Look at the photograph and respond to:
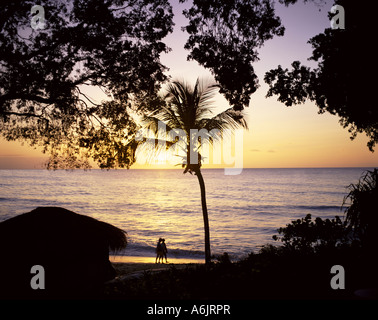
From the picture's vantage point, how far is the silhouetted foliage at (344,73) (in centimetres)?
617

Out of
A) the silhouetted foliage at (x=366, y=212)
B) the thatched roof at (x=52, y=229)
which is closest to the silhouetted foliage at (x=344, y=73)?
the silhouetted foliage at (x=366, y=212)

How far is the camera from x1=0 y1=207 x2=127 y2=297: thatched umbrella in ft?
30.8

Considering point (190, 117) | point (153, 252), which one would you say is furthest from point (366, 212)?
point (153, 252)

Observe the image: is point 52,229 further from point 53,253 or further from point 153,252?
point 153,252

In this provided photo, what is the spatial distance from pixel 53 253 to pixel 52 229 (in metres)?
0.77

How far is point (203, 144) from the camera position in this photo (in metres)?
13.3

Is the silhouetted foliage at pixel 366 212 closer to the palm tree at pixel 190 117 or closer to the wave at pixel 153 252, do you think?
the palm tree at pixel 190 117

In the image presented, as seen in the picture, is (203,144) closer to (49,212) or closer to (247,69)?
(247,69)

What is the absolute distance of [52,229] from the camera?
32.9 feet

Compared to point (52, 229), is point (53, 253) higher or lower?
lower

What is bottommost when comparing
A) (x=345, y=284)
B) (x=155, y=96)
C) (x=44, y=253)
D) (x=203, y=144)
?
(x=44, y=253)

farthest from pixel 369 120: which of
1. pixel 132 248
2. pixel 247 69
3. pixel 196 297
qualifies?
pixel 132 248

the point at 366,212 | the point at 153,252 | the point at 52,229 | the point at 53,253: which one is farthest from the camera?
the point at 153,252

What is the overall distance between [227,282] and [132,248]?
84.5ft
